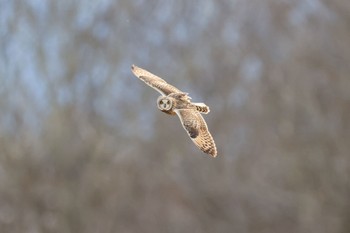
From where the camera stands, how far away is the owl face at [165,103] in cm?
133

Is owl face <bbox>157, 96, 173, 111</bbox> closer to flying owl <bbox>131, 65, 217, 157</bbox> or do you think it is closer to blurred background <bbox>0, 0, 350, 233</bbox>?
flying owl <bbox>131, 65, 217, 157</bbox>

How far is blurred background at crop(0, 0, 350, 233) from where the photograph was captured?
9.02 feet

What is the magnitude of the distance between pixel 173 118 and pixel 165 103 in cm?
150

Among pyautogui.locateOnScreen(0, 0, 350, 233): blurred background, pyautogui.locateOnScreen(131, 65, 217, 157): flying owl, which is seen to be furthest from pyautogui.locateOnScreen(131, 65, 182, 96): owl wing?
pyautogui.locateOnScreen(0, 0, 350, 233): blurred background

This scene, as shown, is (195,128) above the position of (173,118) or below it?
below

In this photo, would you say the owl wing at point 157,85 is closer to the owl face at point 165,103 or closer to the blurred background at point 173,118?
the owl face at point 165,103

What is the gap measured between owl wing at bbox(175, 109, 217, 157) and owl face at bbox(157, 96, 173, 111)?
0.09ft

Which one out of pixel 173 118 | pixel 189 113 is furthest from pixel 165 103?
pixel 173 118

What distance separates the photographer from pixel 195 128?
139 centimetres

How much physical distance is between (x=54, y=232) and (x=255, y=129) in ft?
3.24

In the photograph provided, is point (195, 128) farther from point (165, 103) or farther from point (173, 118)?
point (173, 118)

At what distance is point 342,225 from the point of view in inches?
107

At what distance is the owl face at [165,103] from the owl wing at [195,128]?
0.03 m

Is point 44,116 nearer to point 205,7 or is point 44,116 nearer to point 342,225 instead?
point 205,7
